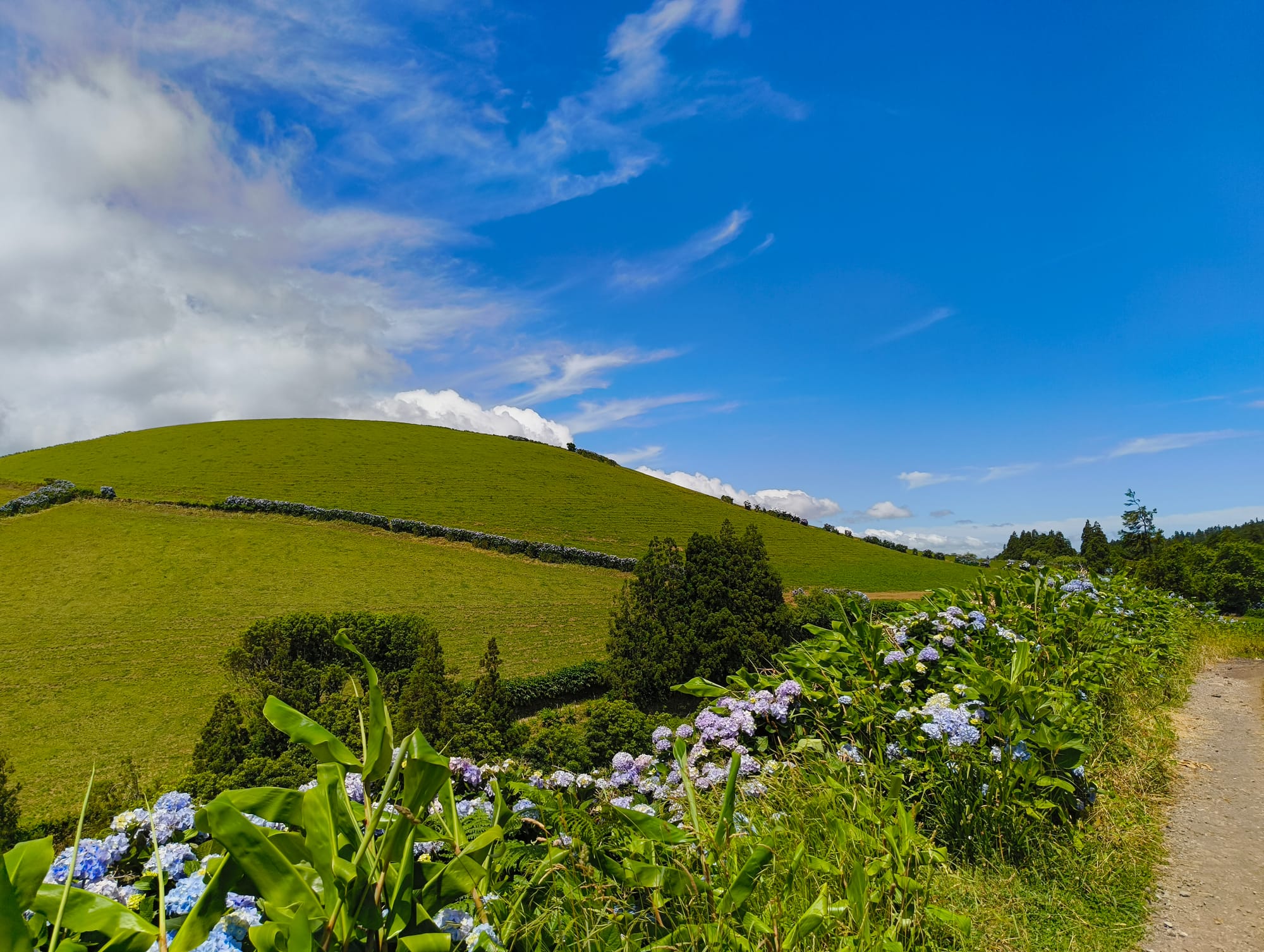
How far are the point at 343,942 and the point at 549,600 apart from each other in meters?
24.7

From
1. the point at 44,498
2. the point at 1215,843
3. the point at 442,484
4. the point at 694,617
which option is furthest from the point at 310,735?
the point at 442,484

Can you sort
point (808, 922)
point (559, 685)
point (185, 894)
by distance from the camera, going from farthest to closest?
point (559, 685) → point (808, 922) → point (185, 894)

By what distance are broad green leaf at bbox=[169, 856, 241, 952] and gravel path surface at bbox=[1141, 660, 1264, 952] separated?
319 centimetres

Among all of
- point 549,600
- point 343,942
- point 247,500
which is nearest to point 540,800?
point 343,942

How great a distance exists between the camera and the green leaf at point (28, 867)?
111cm

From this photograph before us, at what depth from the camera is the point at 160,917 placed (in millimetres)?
1074

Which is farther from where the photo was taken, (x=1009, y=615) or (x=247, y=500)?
(x=247, y=500)

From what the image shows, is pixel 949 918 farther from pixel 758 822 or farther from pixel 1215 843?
pixel 1215 843

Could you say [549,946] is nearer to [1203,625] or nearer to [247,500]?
[1203,625]

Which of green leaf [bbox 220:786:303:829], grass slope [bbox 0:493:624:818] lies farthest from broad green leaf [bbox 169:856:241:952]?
grass slope [bbox 0:493:624:818]

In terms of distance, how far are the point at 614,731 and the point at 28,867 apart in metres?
7.50

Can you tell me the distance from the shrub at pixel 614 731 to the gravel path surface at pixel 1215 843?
5.04 m

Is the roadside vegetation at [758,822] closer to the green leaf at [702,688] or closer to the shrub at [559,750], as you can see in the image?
the green leaf at [702,688]

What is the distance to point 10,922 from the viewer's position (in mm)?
962
